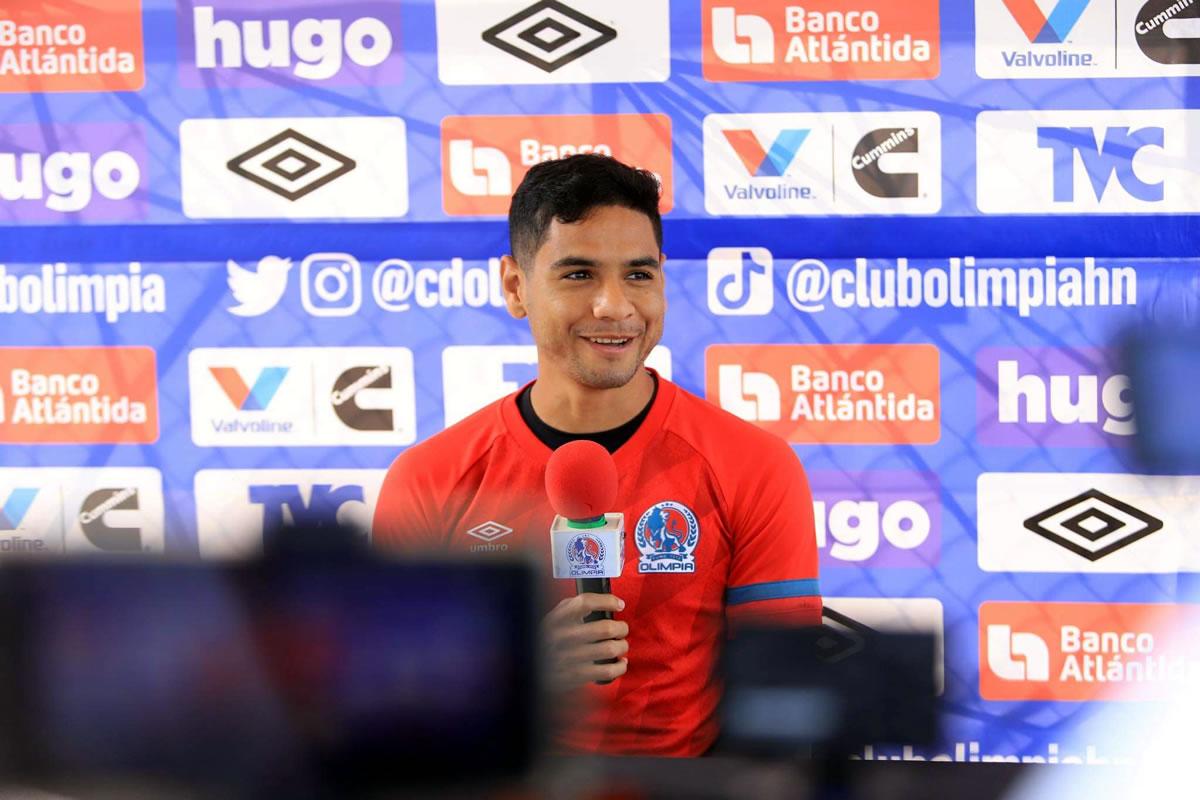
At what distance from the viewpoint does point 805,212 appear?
6.81 ft

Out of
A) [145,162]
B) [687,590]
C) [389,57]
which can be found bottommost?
[687,590]

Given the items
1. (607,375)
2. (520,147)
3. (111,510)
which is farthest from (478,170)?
(111,510)

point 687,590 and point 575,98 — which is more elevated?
point 575,98

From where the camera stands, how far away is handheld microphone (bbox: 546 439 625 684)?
1.17 metres

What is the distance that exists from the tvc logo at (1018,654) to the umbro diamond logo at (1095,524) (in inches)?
6.7

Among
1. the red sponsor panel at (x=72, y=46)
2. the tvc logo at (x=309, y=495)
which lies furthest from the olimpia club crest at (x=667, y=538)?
the red sponsor panel at (x=72, y=46)

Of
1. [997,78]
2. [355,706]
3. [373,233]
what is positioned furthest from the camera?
[373,233]

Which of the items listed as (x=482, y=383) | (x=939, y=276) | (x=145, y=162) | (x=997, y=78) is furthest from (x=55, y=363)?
(x=997, y=78)

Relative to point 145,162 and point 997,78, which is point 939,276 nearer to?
point 997,78

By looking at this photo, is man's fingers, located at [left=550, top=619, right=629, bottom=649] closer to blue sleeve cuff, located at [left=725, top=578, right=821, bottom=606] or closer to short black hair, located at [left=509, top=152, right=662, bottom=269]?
blue sleeve cuff, located at [left=725, top=578, right=821, bottom=606]

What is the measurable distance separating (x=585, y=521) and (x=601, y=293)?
48 centimetres

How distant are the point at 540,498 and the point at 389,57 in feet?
2.90

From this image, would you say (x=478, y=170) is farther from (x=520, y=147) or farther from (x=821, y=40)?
(x=821, y=40)

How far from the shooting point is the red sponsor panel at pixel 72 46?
2.18 m
